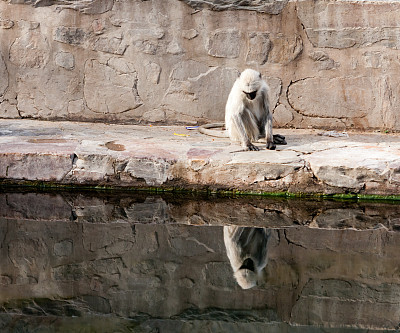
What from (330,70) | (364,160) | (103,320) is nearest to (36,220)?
(103,320)

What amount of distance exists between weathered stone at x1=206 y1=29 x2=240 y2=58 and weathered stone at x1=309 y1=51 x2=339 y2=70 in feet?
2.87

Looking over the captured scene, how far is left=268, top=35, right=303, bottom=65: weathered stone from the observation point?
8078 millimetres

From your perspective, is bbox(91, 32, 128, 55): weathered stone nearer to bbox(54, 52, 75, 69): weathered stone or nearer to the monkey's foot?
bbox(54, 52, 75, 69): weathered stone

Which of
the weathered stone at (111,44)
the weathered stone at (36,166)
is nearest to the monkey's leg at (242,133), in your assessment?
the weathered stone at (36,166)

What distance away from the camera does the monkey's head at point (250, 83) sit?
22.8 ft

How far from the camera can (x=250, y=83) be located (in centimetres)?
694

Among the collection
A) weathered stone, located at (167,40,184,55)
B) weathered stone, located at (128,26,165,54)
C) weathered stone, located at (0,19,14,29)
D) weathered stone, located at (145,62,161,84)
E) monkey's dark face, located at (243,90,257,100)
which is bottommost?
monkey's dark face, located at (243,90,257,100)

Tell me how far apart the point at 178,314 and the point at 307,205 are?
267 centimetres

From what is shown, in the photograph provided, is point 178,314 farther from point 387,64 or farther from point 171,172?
point 387,64

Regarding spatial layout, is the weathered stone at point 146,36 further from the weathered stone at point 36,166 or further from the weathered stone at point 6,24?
the weathered stone at point 36,166

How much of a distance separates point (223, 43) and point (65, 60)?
1.85 m

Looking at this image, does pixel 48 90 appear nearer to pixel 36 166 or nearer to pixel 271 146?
pixel 36 166

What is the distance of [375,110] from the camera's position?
8.16 m

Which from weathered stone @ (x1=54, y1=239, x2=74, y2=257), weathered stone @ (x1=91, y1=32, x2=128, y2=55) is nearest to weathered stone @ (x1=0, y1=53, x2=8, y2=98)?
weathered stone @ (x1=91, y1=32, x2=128, y2=55)
